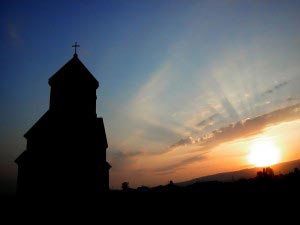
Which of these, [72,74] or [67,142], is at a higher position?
[72,74]

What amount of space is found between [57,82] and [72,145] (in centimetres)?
592

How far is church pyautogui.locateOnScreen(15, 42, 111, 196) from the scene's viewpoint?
19.8 metres

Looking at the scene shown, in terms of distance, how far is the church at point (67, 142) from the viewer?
1984 centimetres

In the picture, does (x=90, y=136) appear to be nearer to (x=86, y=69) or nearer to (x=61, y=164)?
(x=61, y=164)

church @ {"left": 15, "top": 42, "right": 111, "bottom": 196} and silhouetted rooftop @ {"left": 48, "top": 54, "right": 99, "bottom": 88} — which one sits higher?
silhouetted rooftop @ {"left": 48, "top": 54, "right": 99, "bottom": 88}

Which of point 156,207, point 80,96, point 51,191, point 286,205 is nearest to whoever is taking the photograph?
point 286,205

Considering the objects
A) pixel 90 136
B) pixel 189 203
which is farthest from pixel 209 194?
pixel 90 136

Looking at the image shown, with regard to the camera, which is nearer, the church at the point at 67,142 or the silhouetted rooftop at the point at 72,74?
the church at the point at 67,142

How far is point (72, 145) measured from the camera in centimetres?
2048

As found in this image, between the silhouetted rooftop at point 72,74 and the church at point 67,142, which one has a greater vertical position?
the silhouetted rooftop at point 72,74

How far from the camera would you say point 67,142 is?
810 inches

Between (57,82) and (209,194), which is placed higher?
(57,82)

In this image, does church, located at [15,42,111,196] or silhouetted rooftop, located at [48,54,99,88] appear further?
silhouetted rooftop, located at [48,54,99,88]

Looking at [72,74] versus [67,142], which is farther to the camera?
[72,74]
